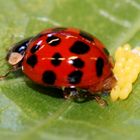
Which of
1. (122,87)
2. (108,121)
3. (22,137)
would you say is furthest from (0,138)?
(122,87)

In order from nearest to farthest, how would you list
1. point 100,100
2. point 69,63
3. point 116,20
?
point 69,63 < point 100,100 < point 116,20

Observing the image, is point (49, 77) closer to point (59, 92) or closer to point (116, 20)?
point (59, 92)

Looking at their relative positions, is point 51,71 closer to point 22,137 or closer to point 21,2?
point 22,137

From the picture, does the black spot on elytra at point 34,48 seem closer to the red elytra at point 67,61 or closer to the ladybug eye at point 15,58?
the red elytra at point 67,61

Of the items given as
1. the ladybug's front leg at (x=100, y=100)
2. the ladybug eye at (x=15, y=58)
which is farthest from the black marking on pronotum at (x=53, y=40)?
the ladybug's front leg at (x=100, y=100)

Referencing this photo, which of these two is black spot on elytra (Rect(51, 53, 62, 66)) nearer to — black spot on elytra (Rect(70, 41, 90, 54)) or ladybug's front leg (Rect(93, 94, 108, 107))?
black spot on elytra (Rect(70, 41, 90, 54))

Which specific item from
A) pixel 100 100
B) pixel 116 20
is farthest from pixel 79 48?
pixel 116 20
